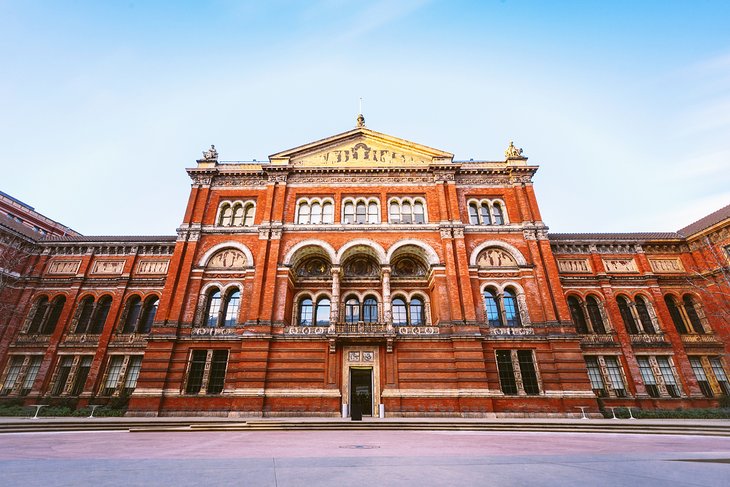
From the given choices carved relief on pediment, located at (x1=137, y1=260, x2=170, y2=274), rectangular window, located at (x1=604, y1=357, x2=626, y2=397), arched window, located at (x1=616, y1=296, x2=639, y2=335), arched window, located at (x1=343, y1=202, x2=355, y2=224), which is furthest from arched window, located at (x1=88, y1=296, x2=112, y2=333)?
arched window, located at (x1=616, y1=296, x2=639, y2=335)

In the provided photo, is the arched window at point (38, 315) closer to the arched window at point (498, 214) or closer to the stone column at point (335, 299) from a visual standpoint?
the stone column at point (335, 299)

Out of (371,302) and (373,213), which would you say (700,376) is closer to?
(371,302)

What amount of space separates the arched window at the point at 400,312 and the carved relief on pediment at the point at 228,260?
11.7m

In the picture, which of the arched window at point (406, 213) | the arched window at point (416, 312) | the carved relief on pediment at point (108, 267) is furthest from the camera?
the carved relief on pediment at point (108, 267)

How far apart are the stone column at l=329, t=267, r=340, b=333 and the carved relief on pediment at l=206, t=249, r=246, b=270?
269 inches

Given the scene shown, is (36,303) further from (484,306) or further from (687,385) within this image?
(687,385)

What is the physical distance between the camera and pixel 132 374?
23.9 m

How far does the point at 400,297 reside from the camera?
2519 cm

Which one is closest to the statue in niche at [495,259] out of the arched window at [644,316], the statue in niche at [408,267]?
the statue in niche at [408,267]

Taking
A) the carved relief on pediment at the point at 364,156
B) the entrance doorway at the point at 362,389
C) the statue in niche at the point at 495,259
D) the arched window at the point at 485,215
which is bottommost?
the entrance doorway at the point at 362,389

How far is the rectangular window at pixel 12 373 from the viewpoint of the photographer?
23609 millimetres

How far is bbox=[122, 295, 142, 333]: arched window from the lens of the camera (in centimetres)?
2556

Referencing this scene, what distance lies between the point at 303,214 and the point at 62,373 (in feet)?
69.0

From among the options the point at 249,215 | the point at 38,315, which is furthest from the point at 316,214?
the point at 38,315
